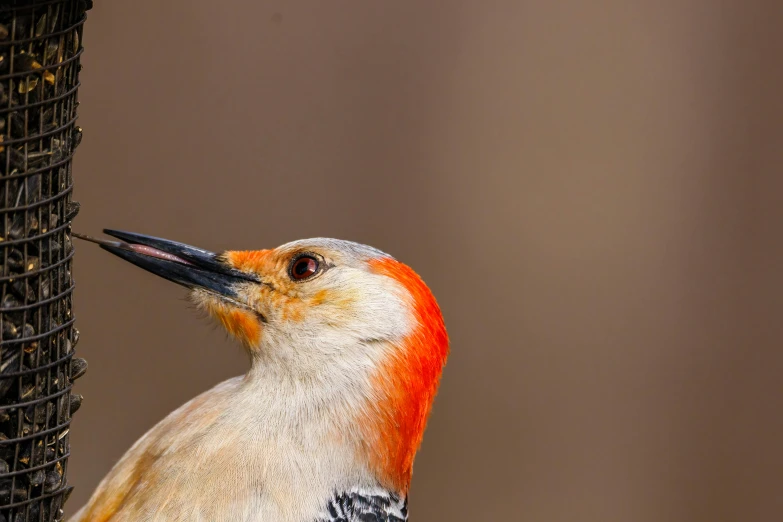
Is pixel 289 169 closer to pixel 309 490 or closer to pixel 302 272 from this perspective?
pixel 302 272

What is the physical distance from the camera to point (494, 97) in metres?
5.88

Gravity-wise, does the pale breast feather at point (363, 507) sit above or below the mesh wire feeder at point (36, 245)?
below

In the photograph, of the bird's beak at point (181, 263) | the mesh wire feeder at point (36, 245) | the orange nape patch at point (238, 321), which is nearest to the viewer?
the mesh wire feeder at point (36, 245)

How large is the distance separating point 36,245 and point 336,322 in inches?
35.8

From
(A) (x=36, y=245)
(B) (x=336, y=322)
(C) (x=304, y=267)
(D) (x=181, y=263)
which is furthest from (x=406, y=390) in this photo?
(A) (x=36, y=245)

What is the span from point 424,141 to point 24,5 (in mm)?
3799

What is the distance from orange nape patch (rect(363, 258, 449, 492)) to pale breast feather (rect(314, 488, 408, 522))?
0.06m

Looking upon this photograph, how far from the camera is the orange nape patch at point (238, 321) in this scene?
2936mm

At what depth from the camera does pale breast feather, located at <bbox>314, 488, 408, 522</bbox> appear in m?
2.70

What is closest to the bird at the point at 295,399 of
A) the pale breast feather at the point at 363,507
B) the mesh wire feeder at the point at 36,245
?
the pale breast feather at the point at 363,507

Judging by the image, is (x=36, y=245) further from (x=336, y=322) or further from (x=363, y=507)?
(x=363, y=507)

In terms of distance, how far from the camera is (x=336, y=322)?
114 inches

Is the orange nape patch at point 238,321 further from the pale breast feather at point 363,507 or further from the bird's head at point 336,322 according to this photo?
the pale breast feather at point 363,507

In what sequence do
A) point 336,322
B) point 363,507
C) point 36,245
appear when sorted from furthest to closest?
1. point 336,322
2. point 363,507
3. point 36,245
